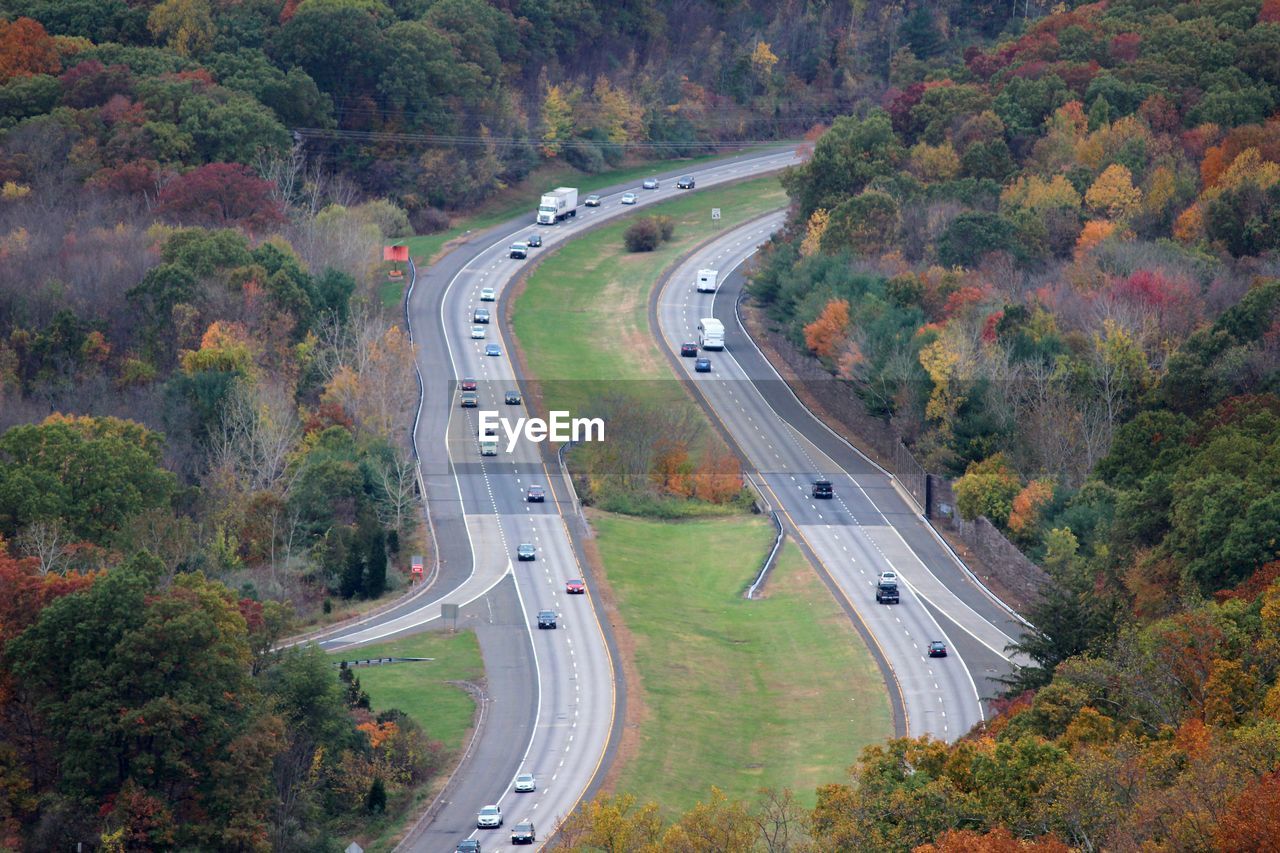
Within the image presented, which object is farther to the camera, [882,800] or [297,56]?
[297,56]

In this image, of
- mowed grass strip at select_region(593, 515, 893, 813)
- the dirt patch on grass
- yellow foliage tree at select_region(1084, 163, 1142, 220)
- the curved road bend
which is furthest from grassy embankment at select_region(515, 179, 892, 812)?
yellow foliage tree at select_region(1084, 163, 1142, 220)

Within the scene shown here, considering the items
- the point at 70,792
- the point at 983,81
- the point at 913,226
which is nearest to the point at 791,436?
the point at 913,226

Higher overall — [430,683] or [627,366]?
[430,683]

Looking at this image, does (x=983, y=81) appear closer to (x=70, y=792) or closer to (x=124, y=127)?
(x=124, y=127)

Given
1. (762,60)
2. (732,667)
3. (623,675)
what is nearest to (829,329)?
(732,667)

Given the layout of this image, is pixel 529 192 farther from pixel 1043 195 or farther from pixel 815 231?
pixel 1043 195
